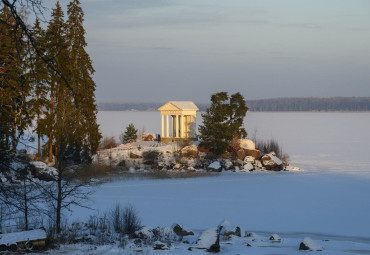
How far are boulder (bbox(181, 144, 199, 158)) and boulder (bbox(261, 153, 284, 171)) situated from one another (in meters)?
4.85

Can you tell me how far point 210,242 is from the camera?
42.6ft

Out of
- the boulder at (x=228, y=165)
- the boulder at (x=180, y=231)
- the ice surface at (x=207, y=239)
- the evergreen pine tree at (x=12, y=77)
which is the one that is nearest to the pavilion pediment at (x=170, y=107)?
the boulder at (x=228, y=165)

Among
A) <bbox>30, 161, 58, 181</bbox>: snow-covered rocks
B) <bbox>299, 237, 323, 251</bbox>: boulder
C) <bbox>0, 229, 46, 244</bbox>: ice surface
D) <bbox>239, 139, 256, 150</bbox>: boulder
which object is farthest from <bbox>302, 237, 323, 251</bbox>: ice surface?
<bbox>239, 139, 256, 150</bbox>: boulder

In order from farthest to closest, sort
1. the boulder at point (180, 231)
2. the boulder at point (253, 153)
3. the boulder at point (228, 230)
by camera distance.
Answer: the boulder at point (253, 153)
the boulder at point (180, 231)
the boulder at point (228, 230)

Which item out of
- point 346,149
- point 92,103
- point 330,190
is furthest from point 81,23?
point 346,149

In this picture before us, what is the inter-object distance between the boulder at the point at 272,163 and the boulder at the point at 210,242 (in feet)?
81.3

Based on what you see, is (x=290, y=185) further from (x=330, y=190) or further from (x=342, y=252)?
(x=342, y=252)

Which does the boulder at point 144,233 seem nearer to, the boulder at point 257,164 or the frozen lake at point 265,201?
the frozen lake at point 265,201

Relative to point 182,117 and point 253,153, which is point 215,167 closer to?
point 253,153

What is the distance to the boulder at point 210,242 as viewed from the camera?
507 inches

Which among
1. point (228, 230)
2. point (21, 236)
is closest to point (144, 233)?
point (228, 230)

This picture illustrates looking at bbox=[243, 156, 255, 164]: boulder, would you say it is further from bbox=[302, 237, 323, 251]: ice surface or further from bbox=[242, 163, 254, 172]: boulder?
bbox=[302, 237, 323, 251]: ice surface

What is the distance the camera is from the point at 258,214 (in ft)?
66.7

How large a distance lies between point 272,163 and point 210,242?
25.5 meters
